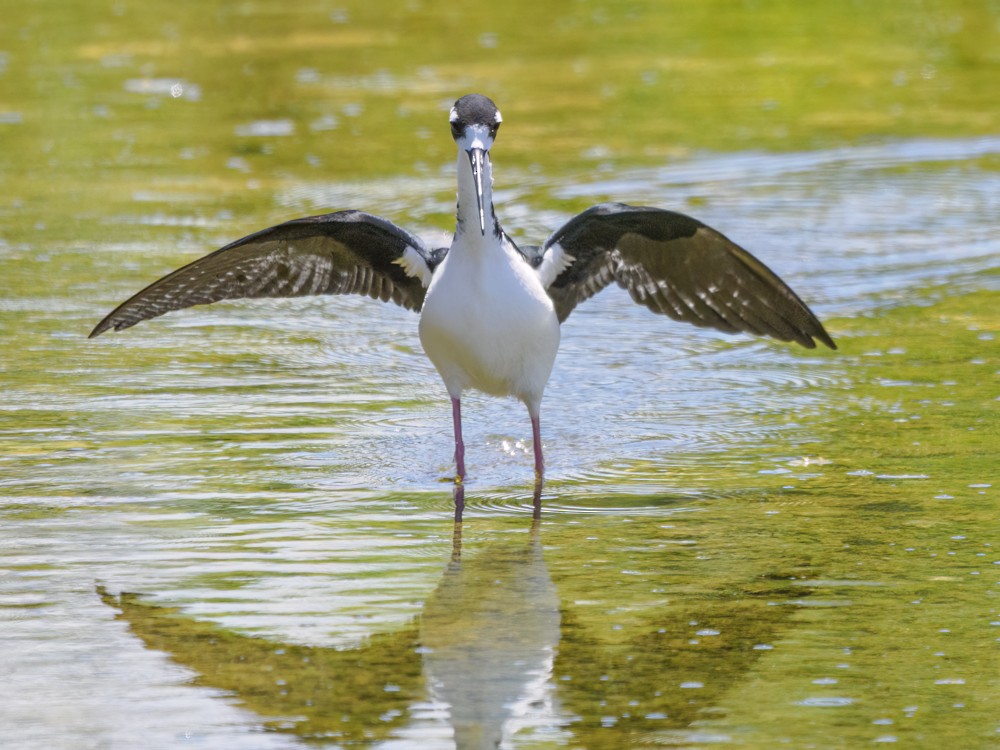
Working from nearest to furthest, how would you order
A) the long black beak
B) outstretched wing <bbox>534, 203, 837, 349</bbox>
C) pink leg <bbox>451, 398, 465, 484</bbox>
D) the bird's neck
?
1. the long black beak
2. the bird's neck
3. pink leg <bbox>451, 398, 465, 484</bbox>
4. outstretched wing <bbox>534, 203, 837, 349</bbox>

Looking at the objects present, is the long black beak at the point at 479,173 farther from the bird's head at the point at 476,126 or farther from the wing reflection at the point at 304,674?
the wing reflection at the point at 304,674

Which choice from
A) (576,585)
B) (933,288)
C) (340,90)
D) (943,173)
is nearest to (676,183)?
(943,173)

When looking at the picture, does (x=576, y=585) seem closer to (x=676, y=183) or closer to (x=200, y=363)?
(x=200, y=363)

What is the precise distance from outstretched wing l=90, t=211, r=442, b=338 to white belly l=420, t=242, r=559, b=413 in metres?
0.49

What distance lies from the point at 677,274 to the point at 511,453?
1174 mm

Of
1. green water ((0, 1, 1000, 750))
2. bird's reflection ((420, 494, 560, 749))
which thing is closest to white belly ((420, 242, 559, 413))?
green water ((0, 1, 1000, 750))

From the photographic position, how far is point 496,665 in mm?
5555

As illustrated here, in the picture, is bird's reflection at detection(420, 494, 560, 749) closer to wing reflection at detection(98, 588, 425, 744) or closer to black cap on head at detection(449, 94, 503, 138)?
wing reflection at detection(98, 588, 425, 744)

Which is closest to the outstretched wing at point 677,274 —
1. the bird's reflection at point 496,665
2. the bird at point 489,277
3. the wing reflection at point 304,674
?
the bird at point 489,277

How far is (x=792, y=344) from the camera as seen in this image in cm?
954

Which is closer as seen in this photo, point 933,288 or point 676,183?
point 933,288

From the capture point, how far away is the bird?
734cm

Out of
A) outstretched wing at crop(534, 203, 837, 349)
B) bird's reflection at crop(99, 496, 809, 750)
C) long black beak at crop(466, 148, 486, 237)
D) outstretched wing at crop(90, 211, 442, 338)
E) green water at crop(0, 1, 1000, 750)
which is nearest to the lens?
bird's reflection at crop(99, 496, 809, 750)

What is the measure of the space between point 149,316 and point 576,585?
3066 millimetres
